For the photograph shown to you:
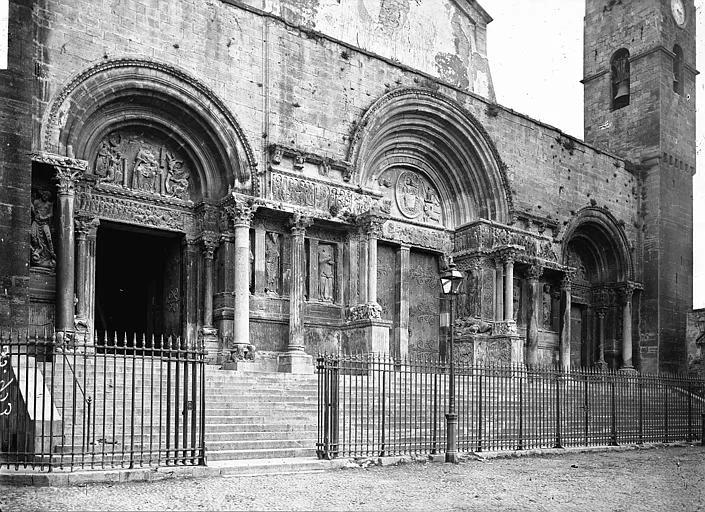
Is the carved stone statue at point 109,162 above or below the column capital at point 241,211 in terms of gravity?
above

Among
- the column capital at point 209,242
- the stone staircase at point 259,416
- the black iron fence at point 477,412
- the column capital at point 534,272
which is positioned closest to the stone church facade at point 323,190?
the column capital at point 209,242

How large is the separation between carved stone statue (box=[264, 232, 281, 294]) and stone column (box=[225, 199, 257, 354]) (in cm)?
86

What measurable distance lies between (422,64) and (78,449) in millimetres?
16319

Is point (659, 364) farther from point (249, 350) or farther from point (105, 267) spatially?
point (105, 267)

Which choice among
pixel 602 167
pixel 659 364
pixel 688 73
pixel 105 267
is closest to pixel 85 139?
pixel 105 267

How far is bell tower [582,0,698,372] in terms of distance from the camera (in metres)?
26.1

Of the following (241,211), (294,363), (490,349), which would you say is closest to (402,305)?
(490,349)

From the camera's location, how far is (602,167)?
83.6ft

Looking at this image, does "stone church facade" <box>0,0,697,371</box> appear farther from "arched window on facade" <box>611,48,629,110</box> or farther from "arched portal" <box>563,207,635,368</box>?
"arched window on facade" <box>611,48,629,110</box>

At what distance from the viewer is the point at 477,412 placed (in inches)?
583

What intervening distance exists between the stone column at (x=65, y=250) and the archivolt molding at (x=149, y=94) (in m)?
0.52

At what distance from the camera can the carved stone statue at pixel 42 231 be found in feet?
49.3

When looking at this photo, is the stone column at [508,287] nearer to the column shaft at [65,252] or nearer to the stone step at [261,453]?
the stone step at [261,453]

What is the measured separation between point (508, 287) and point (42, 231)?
11.4m
